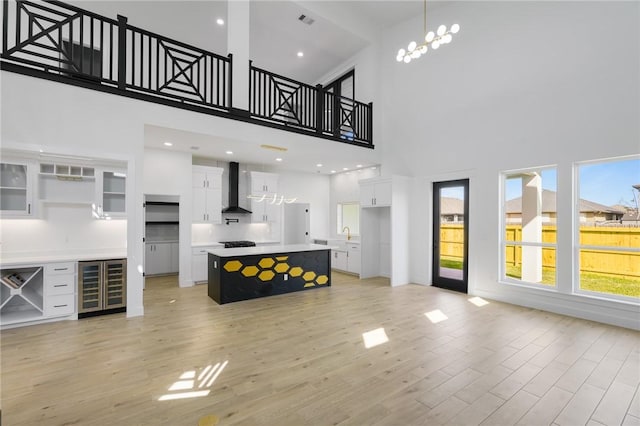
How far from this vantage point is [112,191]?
14.9ft

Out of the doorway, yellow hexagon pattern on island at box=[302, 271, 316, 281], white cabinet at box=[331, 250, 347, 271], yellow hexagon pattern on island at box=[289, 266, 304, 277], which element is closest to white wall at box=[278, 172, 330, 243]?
white cabinet at box=[331, 250, 347, 271]

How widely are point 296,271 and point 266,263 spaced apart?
0.67 meters

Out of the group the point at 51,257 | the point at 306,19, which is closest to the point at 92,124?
the point at 51,257

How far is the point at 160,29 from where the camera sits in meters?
Answer: 6.61

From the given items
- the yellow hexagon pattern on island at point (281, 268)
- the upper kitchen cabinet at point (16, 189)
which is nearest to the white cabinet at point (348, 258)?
the yellow hexagon pattern on island at point (281, 268)

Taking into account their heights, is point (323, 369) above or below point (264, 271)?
below

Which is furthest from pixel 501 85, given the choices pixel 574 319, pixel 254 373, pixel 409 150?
pixel 254 373

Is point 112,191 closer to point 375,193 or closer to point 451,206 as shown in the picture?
point 375,193

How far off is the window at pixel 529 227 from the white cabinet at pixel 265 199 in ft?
17.1

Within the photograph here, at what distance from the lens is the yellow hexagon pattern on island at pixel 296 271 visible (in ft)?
18.4

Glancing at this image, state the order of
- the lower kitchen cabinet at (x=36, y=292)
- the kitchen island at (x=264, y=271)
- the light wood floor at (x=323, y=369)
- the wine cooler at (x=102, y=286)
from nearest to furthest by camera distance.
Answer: the light wood floor at (x=323, y=369) → the lower kitchen cabinet at (x=36, y=292) → the wine cooler at (x=102, y=286) → the kitchen island at (x=264, y=271)

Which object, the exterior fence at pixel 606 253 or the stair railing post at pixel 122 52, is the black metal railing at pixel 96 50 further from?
the exterior fence at pixel 606 253

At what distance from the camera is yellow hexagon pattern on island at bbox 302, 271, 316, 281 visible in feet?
19.0

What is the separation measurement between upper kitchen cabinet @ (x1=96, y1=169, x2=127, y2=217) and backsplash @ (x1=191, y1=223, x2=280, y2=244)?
2.29 metres
